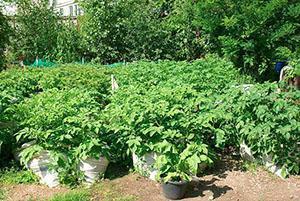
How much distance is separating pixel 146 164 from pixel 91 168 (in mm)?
568

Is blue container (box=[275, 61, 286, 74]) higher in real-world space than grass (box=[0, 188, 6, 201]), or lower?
higher

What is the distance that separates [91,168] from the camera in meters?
4.48

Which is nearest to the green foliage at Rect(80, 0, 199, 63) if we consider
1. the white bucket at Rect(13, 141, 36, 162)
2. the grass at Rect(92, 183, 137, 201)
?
the white bucket at Rect(13, 141, 36, 162)

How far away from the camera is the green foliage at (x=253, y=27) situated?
27.9ft

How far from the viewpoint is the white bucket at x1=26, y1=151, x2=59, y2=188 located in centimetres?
449

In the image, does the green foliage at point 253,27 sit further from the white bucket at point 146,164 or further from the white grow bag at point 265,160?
the white bucket at point 146,164

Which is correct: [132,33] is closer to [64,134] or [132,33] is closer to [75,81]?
[75,81]

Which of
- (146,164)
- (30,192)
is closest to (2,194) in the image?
(30,192)

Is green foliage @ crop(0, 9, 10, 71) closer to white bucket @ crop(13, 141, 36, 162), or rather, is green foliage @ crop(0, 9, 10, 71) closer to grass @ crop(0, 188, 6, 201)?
white bucket @ crop(13, 141, 36, 162)

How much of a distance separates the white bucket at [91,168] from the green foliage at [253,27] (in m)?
4.93

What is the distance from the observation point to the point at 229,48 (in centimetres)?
Answer: 898

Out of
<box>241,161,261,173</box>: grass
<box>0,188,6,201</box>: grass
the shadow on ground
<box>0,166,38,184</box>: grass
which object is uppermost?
<box>241,161,261,173</box>: grass

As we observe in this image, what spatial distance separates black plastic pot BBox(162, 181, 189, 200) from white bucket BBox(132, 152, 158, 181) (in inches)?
14.8

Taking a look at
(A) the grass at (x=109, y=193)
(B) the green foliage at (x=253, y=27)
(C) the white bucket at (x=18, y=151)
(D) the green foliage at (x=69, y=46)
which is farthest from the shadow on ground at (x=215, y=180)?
(D) the green foliage at (x=69, y=46)
